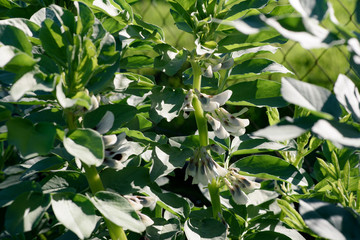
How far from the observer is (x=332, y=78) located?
2.36 m

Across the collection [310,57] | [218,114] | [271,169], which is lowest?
[310,57]

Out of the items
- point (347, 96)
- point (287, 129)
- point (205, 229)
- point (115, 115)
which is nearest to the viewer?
point (287, 129)

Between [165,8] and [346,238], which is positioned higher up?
[346,238]

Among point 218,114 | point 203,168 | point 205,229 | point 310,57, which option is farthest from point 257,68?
point 310,57

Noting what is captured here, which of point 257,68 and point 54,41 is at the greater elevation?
point 54,41

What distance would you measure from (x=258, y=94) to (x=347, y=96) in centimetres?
30

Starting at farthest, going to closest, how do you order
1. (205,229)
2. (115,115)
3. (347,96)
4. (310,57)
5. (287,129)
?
(310,57)
(205,229)
(115,115)
(347,96)
(287,129)

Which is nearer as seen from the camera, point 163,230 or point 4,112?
point 4,112

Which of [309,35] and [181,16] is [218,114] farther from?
[309,35]

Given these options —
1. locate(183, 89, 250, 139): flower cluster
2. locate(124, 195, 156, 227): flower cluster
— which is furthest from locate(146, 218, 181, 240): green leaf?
locate(183, 89, 250, 139): flower cluster

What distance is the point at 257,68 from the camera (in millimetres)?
872

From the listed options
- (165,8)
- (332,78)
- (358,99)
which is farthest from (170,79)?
(358,99)

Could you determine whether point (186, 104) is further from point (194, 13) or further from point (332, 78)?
point (332, 78)

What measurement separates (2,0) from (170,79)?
4.61ft
